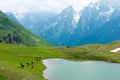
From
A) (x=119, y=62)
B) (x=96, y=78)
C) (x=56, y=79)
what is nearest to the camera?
(x=56, y=79)

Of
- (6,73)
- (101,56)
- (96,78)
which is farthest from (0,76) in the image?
(101,56)

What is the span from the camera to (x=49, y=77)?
76.2 meters

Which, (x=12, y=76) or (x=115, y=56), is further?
(x=115, y=56)

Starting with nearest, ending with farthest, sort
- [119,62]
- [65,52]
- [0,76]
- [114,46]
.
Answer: [0,76]
[119,62]
[65,52]
[114,46]

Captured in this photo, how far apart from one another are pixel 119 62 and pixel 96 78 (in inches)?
2152

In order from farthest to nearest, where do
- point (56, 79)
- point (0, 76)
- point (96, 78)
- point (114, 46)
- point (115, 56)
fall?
1. point (114, 46)
2. point (115, 56)
3. point (96, 78)
4. point (56, 79)
5. point (0, 76)

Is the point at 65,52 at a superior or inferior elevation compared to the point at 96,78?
superior

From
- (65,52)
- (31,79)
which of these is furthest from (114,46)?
(31,79)

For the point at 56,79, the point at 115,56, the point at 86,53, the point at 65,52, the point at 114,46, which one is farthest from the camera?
the point at 114,46

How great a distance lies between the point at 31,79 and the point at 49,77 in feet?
46.3

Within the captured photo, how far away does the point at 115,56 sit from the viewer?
142 m

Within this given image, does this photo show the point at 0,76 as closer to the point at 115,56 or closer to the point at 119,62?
the point at 119,62

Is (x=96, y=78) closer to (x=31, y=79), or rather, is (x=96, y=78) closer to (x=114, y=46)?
(x=31, y=79)

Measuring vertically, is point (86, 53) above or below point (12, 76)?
above
